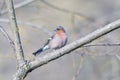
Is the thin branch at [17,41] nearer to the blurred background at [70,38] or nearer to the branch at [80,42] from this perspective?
the branch at [80,42]

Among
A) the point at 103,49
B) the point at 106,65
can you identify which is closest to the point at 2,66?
the point at 106,65

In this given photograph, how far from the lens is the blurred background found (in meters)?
5.10

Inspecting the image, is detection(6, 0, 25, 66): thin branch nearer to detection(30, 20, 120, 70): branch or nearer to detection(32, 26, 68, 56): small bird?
detection(30, 20, 120, 70): branch

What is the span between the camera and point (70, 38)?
19.4ft

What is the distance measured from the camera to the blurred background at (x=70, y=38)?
510cm

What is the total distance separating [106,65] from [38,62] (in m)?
3.38

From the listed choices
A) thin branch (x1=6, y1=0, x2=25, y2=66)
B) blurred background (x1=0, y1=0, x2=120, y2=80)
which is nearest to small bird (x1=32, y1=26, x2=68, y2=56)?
blurred background (x1=0, y1=0, x2=120, y2=80)

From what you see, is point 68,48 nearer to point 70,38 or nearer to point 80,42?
point 80,42

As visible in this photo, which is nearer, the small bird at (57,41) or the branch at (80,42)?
the branch at (80,42)

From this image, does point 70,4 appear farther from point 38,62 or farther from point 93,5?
point 38,62

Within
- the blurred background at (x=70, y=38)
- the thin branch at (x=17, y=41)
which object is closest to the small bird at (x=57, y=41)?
the blurred background at (x=70, y=38)

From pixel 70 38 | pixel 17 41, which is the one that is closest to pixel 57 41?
pixel 70 38

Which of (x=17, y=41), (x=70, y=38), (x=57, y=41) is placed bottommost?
(x=70, y=38)

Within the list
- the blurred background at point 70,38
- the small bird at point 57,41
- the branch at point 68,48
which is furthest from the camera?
the blurred background at point 70,38
